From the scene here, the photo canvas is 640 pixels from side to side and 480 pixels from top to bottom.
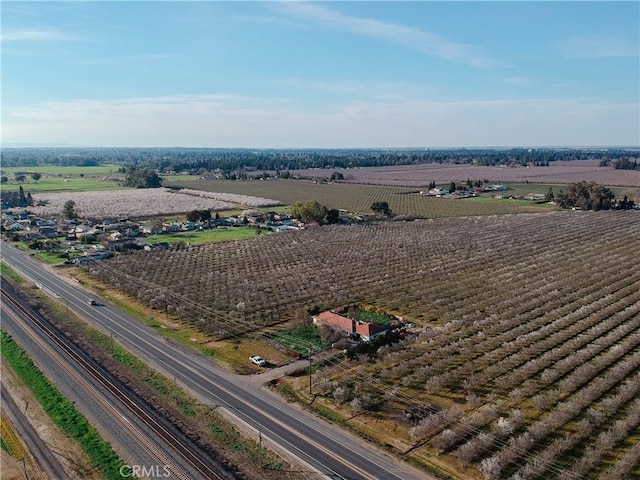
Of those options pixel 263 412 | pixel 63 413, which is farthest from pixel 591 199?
pixel 63 413

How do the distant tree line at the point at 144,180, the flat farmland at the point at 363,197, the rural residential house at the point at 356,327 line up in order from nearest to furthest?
1. the rural residential house at the point at 356,327
2. the flat farmland at the point at 363,197
3. the distant tree line at the point at 144,180

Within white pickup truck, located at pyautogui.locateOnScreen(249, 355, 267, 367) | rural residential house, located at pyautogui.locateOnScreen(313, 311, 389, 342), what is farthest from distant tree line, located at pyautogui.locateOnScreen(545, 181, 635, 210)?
white pickup truck, located at pyautogui.locateOnScreen(249, 355, 267, 367)


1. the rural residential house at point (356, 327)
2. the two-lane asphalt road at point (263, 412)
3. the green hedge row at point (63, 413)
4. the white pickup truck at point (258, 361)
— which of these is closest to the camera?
the two-lane asphalt road at point (263, 412)

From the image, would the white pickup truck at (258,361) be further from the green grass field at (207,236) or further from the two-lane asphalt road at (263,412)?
the green grass field at (207,236)

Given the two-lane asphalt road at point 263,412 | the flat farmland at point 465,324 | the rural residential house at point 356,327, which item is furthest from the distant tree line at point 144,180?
the rural residential house at point 356,327

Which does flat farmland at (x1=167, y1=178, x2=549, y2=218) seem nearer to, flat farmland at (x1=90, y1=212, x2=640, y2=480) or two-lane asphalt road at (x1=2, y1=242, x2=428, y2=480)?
flat farmland at (x1=90, y1=212, x2=640, y2=480)

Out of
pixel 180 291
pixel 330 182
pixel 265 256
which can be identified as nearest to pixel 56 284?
pixel 180 291
